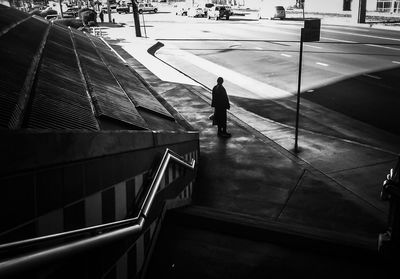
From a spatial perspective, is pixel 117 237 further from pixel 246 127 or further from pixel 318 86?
pixel 318 86

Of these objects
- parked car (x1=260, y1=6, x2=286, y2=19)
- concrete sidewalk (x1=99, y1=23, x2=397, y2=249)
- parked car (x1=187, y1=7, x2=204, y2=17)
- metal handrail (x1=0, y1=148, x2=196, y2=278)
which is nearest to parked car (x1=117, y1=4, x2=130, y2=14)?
parked car (x1=187, y1=7, x2=204, y2=17)

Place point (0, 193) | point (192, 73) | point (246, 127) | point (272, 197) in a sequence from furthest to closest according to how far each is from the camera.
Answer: point (192, 73)
point (246, 127)
point (272, 197)
point (0, 193)

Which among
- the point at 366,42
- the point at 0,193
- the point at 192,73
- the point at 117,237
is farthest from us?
the point at 366,42

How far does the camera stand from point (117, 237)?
278 cm

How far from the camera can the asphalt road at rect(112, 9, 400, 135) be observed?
1316 cm

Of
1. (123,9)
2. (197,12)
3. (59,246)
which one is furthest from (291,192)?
(123,9)

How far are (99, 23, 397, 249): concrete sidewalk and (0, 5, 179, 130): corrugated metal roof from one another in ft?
6.64

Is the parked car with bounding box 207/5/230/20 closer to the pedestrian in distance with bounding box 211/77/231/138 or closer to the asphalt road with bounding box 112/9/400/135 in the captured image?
the asphalt road with bounding box 112/9/400/135

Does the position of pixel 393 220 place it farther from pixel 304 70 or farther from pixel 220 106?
pixel 304 70

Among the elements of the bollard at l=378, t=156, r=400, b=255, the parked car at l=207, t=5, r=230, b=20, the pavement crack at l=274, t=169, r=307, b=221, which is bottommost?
the pavement crack at l=274, t=169, r=307, b=221

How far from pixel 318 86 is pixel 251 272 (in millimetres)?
13116

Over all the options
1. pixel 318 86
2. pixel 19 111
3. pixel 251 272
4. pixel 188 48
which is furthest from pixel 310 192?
pixel 188 48

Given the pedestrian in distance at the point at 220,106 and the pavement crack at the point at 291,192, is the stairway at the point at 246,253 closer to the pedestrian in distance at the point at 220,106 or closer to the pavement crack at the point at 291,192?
the pavement crack at the point at 291,192

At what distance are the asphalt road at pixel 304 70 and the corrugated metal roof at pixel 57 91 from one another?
694 centimetres
